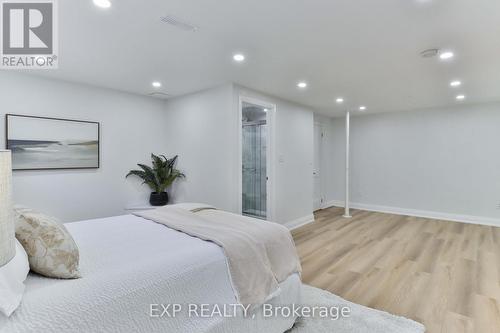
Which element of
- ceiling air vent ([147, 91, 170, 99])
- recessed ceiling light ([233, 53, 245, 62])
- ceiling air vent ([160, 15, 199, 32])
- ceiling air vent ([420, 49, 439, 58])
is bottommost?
ceiling air vent ([420, 49, 439, 58])

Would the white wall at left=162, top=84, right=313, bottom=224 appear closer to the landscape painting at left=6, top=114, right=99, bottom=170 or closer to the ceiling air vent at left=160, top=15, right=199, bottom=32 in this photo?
the landscape painting at left=6, top=114, right=99, bottom=170

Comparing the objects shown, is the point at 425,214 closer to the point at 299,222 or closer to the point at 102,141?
the point at 299,222

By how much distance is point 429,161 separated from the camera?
213 inches

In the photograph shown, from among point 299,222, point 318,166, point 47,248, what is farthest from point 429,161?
point 47,248

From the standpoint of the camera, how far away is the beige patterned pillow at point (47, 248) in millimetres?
1194

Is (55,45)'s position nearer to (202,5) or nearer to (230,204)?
(202,5)

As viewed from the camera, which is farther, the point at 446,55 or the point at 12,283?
the point at 446,55

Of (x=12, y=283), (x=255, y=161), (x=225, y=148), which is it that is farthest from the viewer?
(x=255, y=161)

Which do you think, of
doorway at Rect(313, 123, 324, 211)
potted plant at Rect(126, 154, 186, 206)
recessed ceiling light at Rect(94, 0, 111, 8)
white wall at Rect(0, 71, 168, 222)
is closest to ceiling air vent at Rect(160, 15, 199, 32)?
recessed ceiling light at Rect(94, 0, 111, 8)

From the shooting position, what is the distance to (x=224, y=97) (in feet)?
11.9

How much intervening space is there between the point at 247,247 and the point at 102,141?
3.27m

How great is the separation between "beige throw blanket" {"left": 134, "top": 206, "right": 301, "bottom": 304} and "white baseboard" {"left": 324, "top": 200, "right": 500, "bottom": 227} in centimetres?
482

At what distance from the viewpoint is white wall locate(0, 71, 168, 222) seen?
3209mm

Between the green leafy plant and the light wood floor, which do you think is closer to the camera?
the light wood floor
